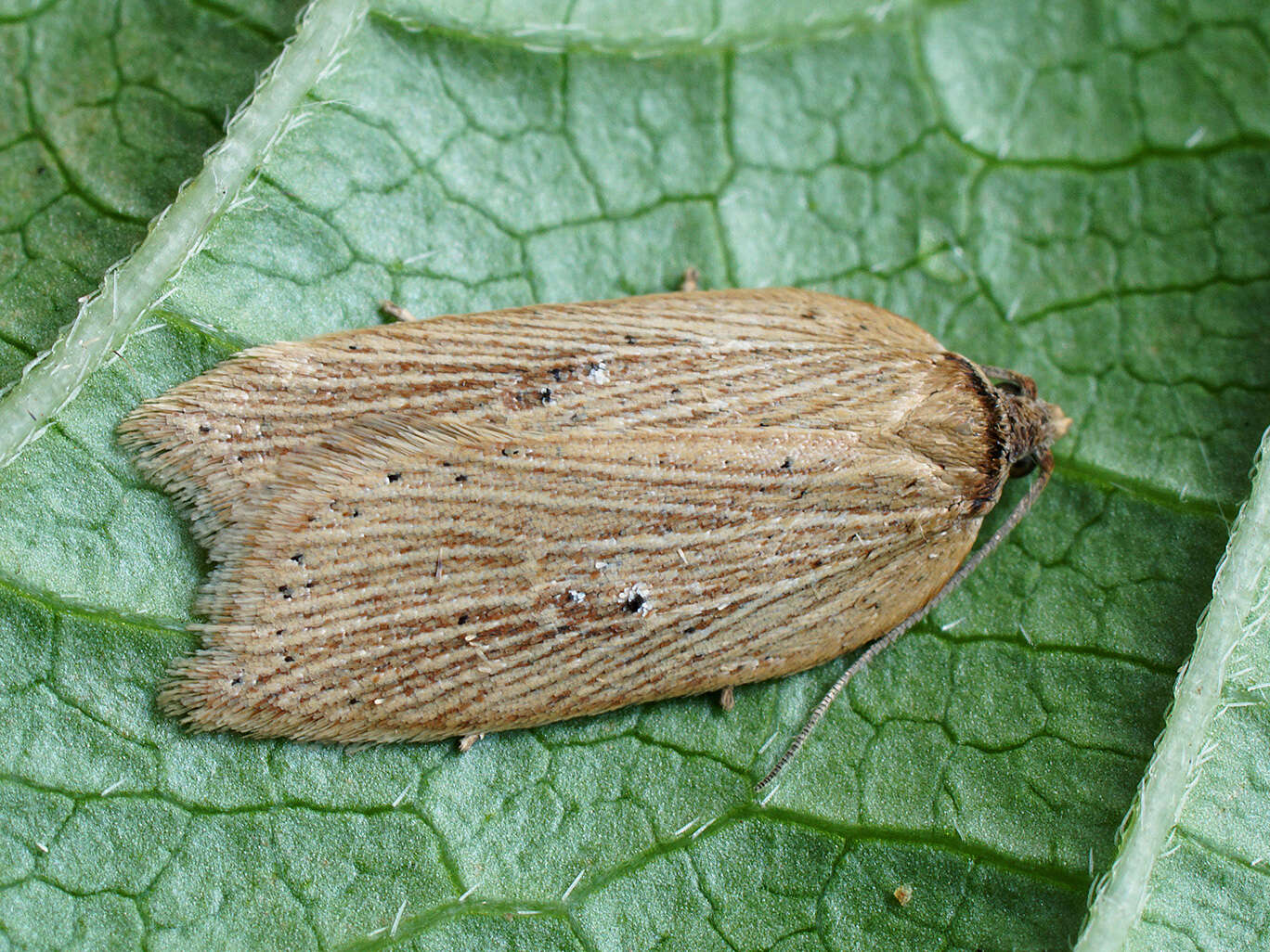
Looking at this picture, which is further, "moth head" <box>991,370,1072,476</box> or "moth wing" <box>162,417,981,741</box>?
"moth head" <box>991,370,1072,476</box>

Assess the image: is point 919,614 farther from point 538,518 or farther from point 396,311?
point 396,311

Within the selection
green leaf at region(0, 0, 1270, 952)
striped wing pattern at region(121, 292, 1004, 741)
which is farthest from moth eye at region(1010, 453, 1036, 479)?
striped wing pattern at region(121, 292, 1004, 741)

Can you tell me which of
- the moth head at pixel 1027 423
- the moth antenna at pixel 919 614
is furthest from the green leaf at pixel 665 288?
the moth head at pixel 1027 423

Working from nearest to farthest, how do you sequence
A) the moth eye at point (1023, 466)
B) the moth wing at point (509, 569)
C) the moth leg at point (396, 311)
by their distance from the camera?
1. the moth wing at point (509, 569)
2. the moth leg at point (396, 311)
3. the moth eye at point (1023, 466)

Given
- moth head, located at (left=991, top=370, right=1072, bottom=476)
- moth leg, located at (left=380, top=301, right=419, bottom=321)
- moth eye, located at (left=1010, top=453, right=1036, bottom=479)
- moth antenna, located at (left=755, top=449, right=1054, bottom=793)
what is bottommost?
moth antenna, located at (left=755, top=449, right=1054, bottom=793)

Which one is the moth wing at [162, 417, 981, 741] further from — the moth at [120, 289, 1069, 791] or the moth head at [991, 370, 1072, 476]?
the moth head at [991, 370, 1072, 476]

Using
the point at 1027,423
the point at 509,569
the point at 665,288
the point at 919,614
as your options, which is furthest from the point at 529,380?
the point at 1027,423

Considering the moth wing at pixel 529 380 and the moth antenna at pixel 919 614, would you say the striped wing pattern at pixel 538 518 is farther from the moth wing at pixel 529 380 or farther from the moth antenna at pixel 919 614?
the moth antenna at pixel 919 614

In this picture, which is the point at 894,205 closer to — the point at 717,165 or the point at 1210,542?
the point at 717,165
